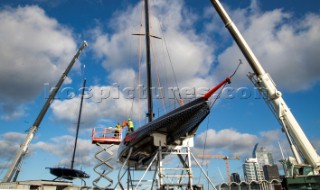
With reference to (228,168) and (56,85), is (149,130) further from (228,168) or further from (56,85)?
(228,168)

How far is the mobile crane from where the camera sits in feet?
47.7

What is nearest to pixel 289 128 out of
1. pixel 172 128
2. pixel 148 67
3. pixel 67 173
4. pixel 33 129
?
pixel 172 128

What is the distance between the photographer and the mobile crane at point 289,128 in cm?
1454

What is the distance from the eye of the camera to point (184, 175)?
1669cm

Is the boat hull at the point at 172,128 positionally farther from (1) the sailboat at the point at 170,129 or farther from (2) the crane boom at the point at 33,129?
(2) the crane boom at the point at 33,129

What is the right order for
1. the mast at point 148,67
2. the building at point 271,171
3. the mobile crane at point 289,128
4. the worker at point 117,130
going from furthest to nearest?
1. the building at point 271,171
2. the worker at point 117,130
3. the mast at point 148,67
4. the mobile crane at point 289,128

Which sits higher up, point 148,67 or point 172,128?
point 148,67

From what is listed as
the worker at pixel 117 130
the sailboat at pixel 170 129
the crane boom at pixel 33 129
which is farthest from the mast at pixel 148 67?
the crane boom at pixel 33 129

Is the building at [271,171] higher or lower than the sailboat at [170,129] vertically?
higher

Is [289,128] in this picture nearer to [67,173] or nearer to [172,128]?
[172,128]

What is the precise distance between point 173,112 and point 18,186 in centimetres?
1479

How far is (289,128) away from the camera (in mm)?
18406

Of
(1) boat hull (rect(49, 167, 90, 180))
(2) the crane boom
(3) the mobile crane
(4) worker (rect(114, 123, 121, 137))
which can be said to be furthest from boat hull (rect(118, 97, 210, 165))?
(2) the crane boom

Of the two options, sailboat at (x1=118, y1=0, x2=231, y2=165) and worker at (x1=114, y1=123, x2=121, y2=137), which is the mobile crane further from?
worker at (x1=114, y1=123, x2=121, y2=137)
